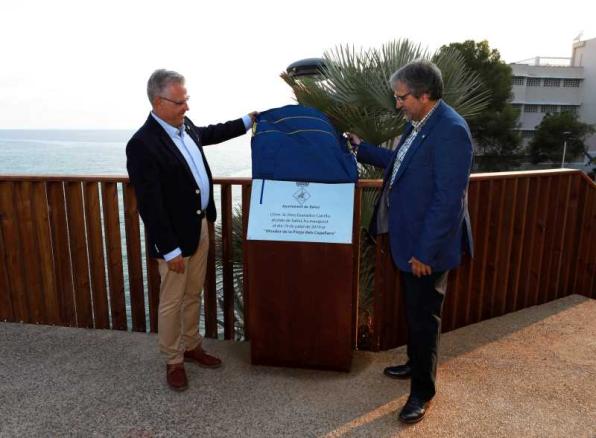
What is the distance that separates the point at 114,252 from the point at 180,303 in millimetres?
940

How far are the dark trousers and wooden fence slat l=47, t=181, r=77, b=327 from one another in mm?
2348

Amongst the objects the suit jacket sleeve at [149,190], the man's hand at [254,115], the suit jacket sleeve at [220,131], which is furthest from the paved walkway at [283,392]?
the man's hand at [254,115]

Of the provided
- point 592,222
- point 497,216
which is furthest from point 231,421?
point 592,222

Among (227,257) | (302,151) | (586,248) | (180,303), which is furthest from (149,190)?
(586,248)

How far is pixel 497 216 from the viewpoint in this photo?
3342 mm

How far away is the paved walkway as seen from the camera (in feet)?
7.29

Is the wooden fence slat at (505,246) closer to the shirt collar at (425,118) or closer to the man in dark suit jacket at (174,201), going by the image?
the shirt collar at (425,118)

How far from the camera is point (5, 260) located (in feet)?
10.9

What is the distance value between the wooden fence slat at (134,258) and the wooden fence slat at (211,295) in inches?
18.3

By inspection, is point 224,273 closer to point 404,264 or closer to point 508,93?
point 404,264

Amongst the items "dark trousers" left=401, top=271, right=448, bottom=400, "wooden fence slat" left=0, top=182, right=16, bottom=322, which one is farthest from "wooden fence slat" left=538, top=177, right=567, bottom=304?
"wooden fence slat" left=0, top=182, right=16, bottom=322

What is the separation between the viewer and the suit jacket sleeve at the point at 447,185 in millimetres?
1947

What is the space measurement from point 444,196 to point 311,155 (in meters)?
0.82

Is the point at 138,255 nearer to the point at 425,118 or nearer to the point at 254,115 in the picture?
the point at 254,115
